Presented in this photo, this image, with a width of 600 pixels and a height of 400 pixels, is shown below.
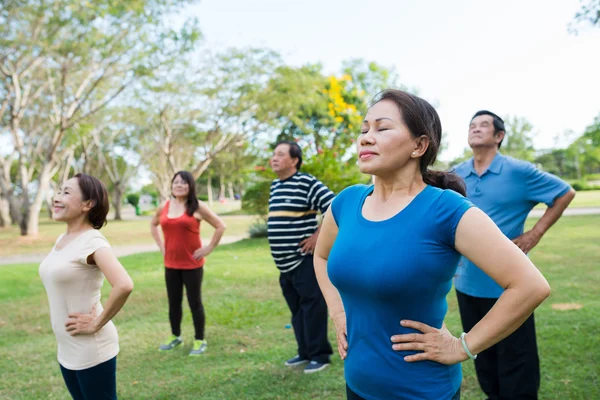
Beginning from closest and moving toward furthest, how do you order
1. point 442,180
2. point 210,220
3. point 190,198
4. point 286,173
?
point 442,180, point 286,173, point 190,198, point 210,220

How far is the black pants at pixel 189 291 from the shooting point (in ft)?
17.7

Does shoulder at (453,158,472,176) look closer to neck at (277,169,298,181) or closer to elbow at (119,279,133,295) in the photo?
neck at (277,169,298,181)

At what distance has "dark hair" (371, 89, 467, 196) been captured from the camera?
71.5 inches

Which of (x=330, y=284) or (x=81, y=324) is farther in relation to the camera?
(x=81, y=324)

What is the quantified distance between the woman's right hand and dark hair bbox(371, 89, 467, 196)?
0.70 meters

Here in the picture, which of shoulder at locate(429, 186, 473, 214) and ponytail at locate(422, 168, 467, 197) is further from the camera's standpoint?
ponytail at locate(422, 168, 467, 197)

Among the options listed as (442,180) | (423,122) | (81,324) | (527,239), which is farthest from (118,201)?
(423,122)

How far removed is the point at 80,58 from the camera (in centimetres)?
1731

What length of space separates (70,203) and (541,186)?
3.20 metres

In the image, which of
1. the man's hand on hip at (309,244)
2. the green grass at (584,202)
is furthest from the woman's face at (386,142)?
the green grass at (584,202)

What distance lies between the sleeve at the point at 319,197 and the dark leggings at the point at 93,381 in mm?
2448

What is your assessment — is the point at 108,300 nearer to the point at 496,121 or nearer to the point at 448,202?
the point at 448,202

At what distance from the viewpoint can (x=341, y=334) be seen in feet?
6.75

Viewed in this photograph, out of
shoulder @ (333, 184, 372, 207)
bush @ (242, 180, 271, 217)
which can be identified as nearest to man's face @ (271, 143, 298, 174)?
shoulder @ (333, 184, 372, 207)
